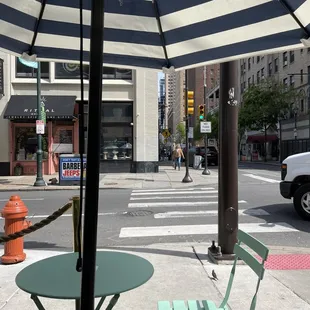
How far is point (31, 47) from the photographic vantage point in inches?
150

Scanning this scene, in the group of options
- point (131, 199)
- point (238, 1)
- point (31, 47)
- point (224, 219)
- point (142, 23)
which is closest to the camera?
point (238, 1)

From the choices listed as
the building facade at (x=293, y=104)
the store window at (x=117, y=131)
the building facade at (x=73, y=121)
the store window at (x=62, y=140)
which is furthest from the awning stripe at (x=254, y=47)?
the building facade at (x=293, y=104)

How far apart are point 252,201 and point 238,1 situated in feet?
27.0

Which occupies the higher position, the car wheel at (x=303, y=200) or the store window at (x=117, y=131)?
the store window at (x=117, y=131)

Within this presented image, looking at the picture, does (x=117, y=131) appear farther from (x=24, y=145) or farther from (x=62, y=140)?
(x=24, y=145)

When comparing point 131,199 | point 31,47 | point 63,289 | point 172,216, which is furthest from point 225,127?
point 131,199

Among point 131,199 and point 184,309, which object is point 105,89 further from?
point 184,309

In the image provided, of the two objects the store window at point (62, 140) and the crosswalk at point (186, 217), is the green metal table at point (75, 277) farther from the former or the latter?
the store window at point (62, 140)

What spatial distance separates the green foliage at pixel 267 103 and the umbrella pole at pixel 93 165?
128 ft

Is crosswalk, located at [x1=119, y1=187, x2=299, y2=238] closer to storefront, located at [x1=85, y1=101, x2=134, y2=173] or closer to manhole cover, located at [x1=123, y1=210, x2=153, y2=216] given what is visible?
manhole cover, located at [x1=123, y1=210, x2=153, y2=216]

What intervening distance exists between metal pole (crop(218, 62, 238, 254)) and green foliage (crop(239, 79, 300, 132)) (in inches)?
1389

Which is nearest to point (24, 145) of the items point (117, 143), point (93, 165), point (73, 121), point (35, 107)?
point (35, 107)

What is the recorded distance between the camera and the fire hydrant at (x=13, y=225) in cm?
507

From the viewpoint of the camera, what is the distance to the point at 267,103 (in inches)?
1539
